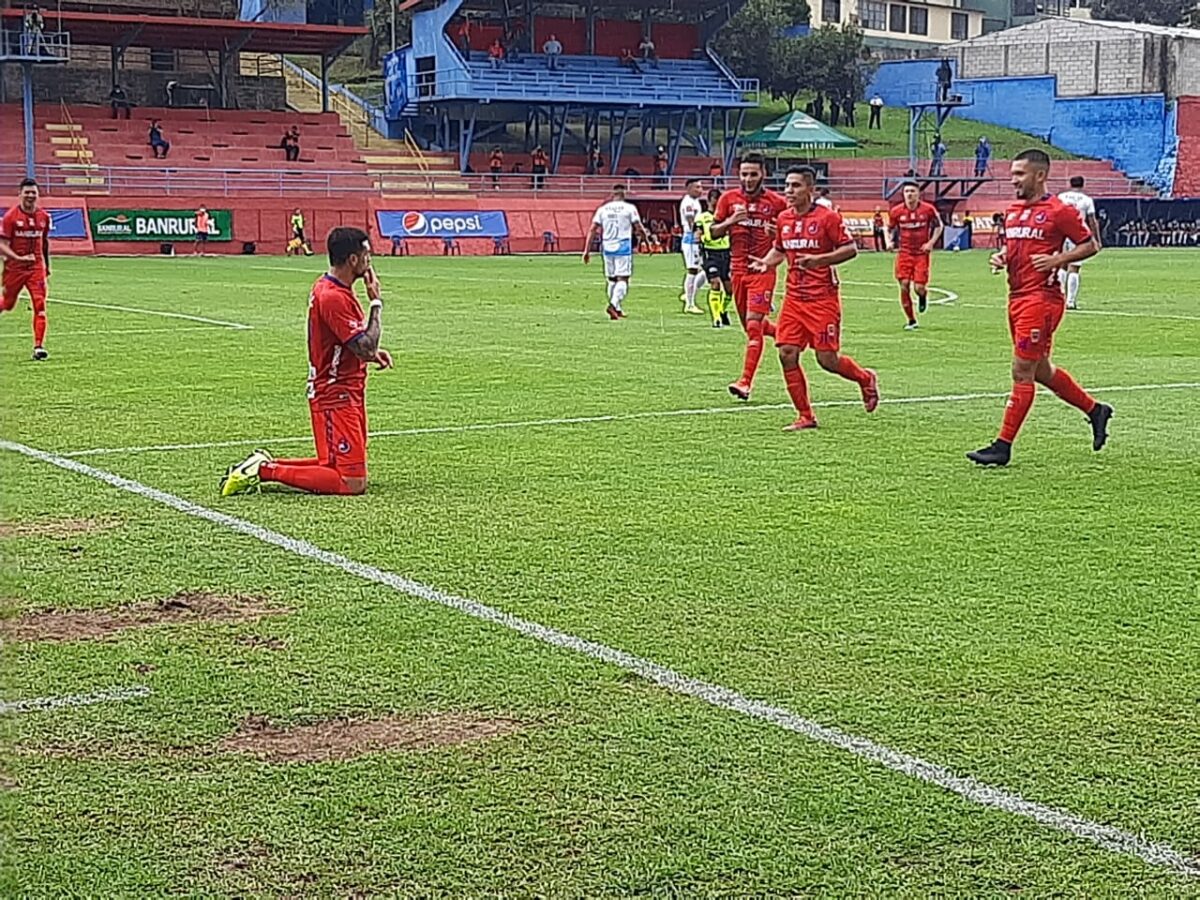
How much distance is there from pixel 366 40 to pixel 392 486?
81.1m

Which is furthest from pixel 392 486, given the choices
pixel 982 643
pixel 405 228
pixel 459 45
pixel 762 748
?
pixel 459 45

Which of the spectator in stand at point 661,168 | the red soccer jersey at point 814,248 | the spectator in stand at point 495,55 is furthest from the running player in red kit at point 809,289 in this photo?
the spectator in stand at point 495,55

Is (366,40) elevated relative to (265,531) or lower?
elevated

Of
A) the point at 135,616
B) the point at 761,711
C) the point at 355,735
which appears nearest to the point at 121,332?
the point at 135,616

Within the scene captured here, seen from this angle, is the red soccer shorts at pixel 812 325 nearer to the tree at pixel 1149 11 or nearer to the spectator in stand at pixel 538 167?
the spectator in stand at pixel 538 167

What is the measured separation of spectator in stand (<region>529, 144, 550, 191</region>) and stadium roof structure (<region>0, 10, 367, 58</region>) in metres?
7.67

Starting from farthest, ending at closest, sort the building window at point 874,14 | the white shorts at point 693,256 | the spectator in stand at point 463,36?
the building window at point 874,14 → the spectator in stand at point 463,36 → the white shorts at point 693,256

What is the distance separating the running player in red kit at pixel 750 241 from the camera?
15.1 metres

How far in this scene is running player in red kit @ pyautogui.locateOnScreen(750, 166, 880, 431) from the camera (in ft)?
42.8

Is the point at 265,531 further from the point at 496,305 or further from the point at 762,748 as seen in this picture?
the point at 496,305

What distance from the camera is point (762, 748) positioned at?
222 inches

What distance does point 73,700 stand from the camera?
613 centimetres

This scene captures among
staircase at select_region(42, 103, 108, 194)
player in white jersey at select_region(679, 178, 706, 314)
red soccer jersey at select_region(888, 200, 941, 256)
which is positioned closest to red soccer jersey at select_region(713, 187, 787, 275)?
red soccer jersey at select_region(888, 200, 941, 256)

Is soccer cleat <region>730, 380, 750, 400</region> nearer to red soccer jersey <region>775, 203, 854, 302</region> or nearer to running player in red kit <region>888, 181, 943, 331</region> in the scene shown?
red soccer jersey <region>775, 203, 854, 302</region>
